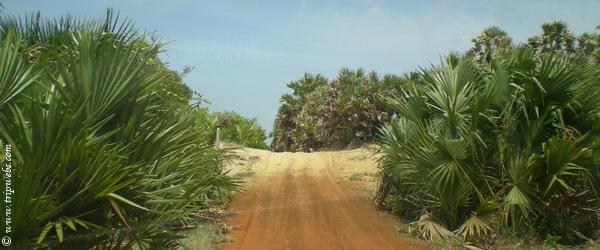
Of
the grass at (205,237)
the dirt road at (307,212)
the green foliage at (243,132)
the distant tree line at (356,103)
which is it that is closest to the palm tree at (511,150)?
the dirt road at (307,212)

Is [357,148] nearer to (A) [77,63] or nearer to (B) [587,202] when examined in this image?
(B) [587,202]

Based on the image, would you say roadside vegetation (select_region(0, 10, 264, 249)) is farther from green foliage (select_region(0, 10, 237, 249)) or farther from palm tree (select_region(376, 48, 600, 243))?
palm tree (select_region(376, 48, 600, 243))

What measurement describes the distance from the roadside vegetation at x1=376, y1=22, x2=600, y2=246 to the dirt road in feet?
4.16

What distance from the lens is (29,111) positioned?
4105 millimetres

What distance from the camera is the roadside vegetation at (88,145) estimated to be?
12.8 feet

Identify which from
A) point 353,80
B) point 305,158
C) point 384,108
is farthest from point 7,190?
point 353,80

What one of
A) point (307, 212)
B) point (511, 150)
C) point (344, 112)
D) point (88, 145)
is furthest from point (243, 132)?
point (88, 145)

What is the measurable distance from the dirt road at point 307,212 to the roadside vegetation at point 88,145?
4532 mm

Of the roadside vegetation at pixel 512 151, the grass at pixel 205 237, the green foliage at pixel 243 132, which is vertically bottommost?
the grass at pixel 205 237

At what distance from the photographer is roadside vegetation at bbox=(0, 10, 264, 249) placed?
3.91 m

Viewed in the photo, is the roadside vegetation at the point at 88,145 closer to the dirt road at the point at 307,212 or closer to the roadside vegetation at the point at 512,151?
the dirt road at the point at 307,212

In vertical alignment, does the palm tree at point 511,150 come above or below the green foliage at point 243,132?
below

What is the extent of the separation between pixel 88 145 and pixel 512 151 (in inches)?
295

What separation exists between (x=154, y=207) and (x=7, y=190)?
1.39 meters
